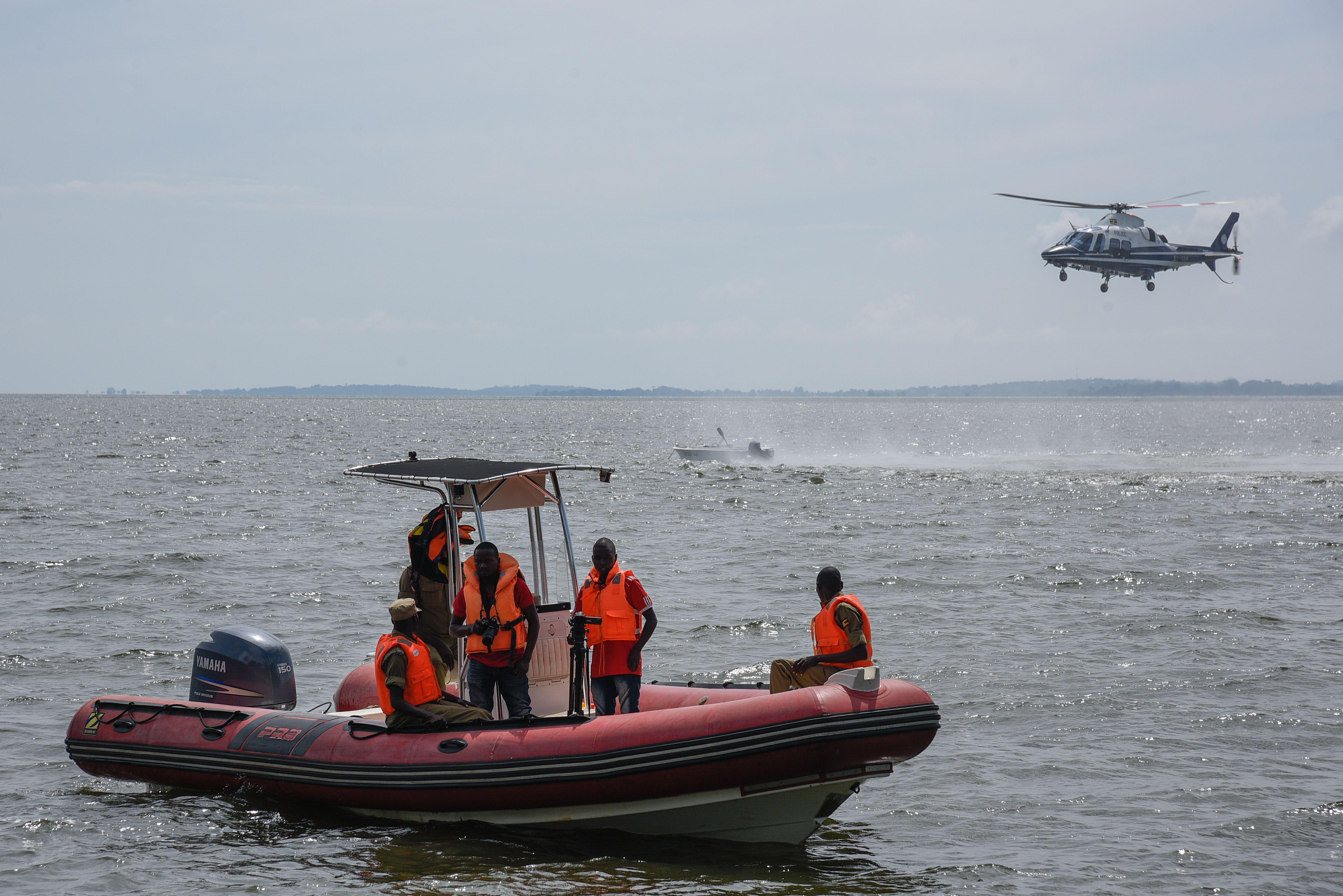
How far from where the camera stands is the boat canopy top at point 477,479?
753 cm

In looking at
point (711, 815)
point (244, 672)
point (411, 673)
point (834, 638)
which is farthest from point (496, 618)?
point (244, 672)

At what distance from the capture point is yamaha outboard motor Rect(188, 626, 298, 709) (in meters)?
8.62

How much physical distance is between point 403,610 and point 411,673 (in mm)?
560

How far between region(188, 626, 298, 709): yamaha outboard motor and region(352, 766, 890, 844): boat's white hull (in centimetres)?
179

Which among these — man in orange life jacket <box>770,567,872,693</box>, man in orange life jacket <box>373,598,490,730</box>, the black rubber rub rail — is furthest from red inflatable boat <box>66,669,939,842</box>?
man in orange life jacket <box>770,567,872,693</box>

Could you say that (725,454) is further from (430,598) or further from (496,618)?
(496,618)

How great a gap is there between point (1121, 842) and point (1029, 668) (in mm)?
4793

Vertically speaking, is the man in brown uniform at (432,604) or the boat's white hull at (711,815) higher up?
the man in brown uniform at (432,604)

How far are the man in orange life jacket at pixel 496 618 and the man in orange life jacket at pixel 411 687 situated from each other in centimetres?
26

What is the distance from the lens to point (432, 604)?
317 inches

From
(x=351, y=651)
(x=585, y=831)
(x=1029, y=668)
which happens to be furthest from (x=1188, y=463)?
(x=585, y=831)

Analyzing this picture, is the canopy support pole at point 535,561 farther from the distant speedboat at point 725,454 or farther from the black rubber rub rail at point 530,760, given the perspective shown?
the distant speedboat at point 725,454

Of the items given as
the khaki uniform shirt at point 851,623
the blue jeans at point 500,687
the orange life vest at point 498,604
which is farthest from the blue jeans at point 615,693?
the khaki uniform shirt at point 851,623

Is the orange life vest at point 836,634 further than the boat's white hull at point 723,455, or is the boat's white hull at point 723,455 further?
the boat's white hull at point 723,455
